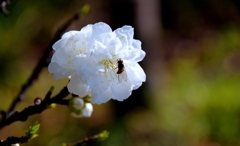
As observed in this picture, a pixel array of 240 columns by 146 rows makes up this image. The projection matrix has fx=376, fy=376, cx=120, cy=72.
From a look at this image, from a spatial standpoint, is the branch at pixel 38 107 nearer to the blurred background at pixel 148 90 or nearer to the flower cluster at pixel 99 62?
the flower cluster at pixel 99 62

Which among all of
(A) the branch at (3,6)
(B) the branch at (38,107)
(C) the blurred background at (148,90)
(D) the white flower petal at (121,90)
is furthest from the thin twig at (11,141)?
Result: (C) the blurred background at (148,90)

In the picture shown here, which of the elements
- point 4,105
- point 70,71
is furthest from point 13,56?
point 70,71

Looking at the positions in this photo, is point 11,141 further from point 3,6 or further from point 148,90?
Answer: point 148,90

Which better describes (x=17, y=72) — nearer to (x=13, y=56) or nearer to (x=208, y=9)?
(x=13, y=56)

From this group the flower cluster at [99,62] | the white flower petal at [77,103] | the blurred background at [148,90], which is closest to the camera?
the flower cluster at [99,62]

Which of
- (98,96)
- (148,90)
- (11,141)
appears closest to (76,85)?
(98,96)
